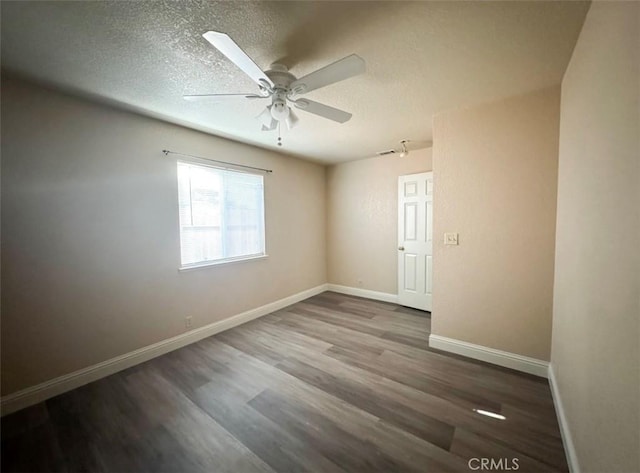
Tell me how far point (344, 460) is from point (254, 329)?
2.06m

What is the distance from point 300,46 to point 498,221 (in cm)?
219

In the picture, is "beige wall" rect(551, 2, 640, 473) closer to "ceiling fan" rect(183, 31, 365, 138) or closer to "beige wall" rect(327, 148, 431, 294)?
"ceiling fan" rect(183, 31, 365, 138)

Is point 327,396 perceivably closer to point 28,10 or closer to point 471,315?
point 471,315

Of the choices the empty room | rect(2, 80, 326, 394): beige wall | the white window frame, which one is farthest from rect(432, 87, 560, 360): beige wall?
rect(2, 80, 326, 394): beige wall

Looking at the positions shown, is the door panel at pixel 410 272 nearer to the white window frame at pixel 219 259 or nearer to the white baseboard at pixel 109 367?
the white window frame at pixel 219 259

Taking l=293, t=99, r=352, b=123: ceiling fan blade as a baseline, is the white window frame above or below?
below

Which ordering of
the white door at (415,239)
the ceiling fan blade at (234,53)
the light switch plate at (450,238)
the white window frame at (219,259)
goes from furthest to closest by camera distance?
the white door at (415,239) → the white window frame at (219,259) → the light switch plate at (450,238) → the ceiling fan blade at (234,53)

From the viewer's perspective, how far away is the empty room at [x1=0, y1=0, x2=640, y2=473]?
122 centimetres

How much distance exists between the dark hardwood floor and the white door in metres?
1.31

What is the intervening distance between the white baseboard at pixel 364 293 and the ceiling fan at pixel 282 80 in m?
3.22

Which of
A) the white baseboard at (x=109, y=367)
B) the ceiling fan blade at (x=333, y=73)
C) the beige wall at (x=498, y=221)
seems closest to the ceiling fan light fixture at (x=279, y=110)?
the ceiling fan blade at (x=333, y=73)

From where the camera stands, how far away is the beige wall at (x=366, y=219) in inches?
162

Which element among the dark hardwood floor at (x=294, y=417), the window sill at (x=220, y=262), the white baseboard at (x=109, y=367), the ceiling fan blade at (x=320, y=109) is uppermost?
the ceiling fan blade at (x=320, y=109)

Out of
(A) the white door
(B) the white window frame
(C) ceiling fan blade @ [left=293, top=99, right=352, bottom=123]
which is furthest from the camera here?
(A) the white door
